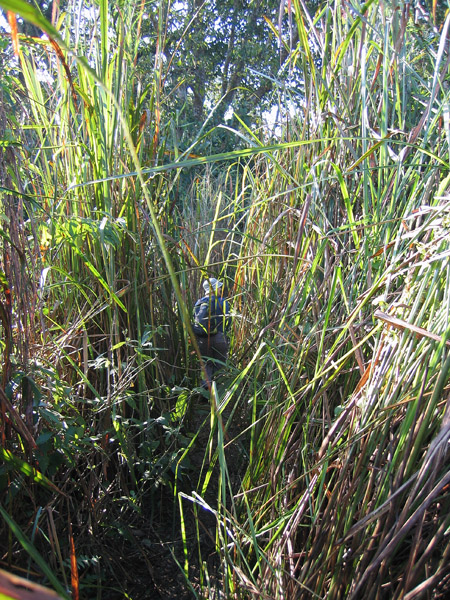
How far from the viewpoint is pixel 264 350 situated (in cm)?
138

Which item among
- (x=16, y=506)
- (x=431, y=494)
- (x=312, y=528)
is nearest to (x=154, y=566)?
(x=16, y=506)

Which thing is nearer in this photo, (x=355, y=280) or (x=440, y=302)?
(x=440, y=302)

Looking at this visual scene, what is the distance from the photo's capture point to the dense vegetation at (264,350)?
0.81 metres

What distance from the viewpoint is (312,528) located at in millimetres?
874

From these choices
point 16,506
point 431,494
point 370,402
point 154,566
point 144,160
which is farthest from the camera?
point 144,160

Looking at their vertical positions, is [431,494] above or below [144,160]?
below

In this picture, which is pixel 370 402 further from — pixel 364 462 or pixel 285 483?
pixel 285 483

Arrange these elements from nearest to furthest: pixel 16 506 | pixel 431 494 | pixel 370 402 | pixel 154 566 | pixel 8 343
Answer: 1. pixel 431 494
2. pixel 370 402
3. pixel 8 343
4. pixel 16 506
5. pixel 154 566

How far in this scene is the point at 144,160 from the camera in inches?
59.5

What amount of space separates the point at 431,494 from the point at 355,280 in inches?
21.0

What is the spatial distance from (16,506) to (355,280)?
91cm

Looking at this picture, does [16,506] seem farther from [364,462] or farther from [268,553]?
[364,462]

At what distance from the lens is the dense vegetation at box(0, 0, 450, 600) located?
0.81 m

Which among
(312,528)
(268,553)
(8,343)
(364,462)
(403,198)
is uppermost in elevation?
(403,198)
